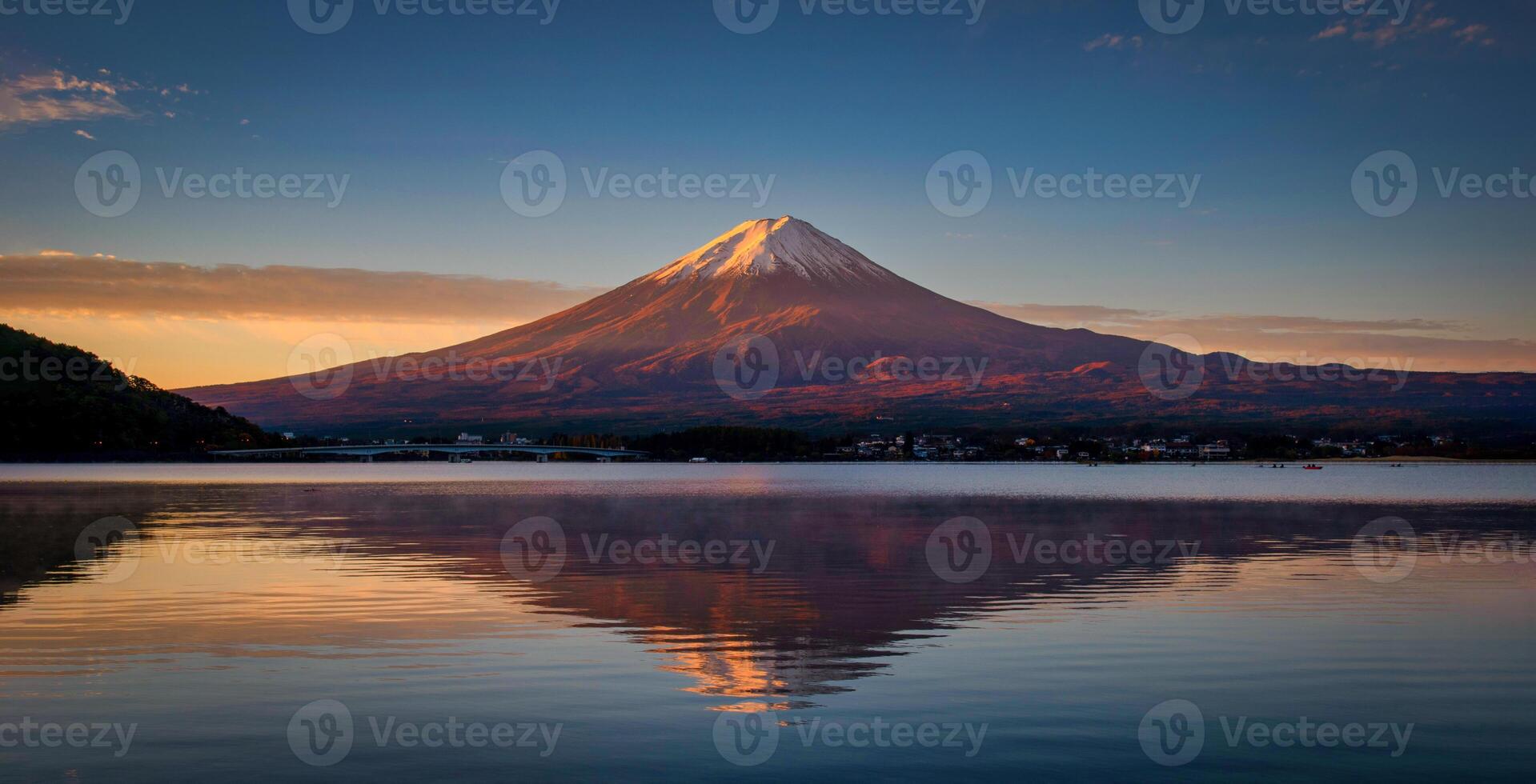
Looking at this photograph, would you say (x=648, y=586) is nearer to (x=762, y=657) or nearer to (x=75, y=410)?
(x=762, y=657)

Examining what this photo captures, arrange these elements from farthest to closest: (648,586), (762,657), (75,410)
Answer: (75,410) → (648,586) → (762,657)

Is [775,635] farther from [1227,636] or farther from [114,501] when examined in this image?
[114,501]

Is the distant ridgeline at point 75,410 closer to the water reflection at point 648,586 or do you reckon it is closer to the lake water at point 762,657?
the water reflection at point 648,586

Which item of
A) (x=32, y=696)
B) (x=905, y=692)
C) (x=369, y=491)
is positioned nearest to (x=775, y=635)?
(x=905, y=692)

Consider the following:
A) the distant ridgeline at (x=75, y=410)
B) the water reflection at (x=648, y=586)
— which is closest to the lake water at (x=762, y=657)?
the water reflection at (x=648, y=586)

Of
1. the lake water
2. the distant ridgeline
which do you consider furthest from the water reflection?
the distant ridgeline

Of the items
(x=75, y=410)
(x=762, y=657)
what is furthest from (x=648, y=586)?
(x=75, y=410)
